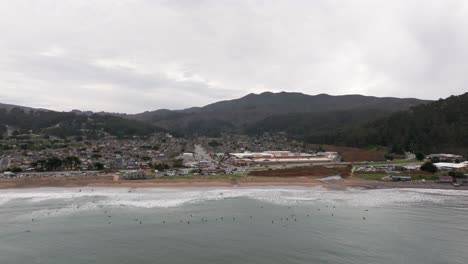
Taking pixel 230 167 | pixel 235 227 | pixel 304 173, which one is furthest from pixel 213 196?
pixel 230 167

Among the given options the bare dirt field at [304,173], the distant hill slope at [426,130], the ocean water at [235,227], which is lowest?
the ocean water at [235,227]

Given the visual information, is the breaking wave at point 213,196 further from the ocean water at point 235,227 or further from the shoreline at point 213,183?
the shoreline at point 213,183

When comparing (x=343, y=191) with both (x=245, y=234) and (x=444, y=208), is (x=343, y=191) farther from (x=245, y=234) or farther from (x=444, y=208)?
(x=245, y=234)

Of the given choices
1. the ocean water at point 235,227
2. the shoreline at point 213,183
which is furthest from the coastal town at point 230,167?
the ocean water at point 235,227

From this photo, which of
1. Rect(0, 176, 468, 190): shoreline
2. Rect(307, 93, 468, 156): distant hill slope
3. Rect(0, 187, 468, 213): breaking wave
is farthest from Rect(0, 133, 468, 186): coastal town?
Rect(0, 187, 468, 213): breaking wave

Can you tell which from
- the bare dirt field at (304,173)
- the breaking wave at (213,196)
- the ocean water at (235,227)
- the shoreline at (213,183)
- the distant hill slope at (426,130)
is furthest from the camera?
the distant hill slope at (426,130)

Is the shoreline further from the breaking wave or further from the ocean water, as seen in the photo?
the ocean water
